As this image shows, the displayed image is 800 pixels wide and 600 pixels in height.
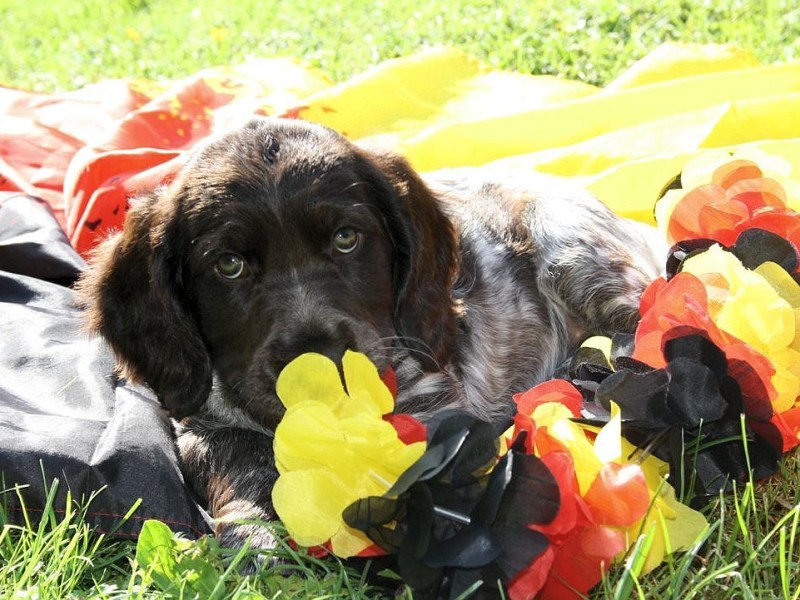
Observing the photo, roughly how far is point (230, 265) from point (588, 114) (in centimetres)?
302

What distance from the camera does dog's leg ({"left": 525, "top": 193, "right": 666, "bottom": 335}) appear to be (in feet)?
13.2

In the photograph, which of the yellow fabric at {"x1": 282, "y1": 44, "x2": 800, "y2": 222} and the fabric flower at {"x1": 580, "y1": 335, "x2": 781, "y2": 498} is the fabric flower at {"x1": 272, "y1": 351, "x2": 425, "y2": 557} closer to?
the fabric flower at {"x1": 580, "y1": 335, "x2": 781, "y2": 498}

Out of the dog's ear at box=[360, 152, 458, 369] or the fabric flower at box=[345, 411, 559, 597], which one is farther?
the dog's ear at box=[360, 152, 458, 369]

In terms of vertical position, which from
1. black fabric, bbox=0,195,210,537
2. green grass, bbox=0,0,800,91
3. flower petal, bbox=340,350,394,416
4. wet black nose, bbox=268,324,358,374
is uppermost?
flower petal, bbox=340,350,394,416

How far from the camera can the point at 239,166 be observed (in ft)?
10.3

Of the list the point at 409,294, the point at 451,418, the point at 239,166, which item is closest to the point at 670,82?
the point at 409,294

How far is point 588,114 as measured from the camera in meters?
5.58

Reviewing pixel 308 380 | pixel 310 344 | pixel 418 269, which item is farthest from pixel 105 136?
pixel 308 380

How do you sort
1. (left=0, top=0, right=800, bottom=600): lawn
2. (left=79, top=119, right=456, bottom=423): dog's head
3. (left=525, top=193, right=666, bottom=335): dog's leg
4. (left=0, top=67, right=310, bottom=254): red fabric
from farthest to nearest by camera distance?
(left=0, top=67, right=310, bottom=254): red fabric, (left=525, top=193, right=666, bottom=335): dog's leg, (left=79, top=119, right=456, bottom=423): dog's head, (left=0, top=0, right=800, bottom=600): lawn

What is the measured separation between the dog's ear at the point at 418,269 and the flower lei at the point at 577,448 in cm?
50

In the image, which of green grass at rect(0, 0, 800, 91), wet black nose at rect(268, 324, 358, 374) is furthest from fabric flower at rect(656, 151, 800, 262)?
green grass at rect(0, 0, 800, 91)

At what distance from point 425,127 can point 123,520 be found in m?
3.58

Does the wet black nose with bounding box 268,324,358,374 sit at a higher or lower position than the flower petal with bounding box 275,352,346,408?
lower

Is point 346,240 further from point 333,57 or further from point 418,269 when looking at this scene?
point 333,57
